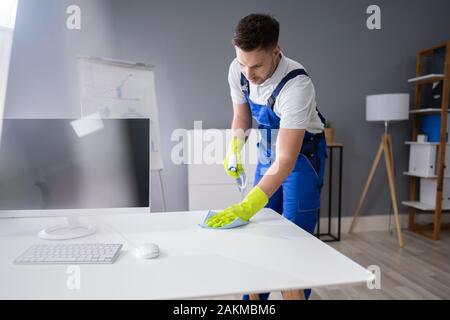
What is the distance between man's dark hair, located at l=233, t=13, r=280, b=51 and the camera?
4.51 ft

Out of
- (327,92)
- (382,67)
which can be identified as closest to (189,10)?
(327,92)

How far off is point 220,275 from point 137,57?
104 inches

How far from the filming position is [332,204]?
142 inches

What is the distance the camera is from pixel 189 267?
995 mm

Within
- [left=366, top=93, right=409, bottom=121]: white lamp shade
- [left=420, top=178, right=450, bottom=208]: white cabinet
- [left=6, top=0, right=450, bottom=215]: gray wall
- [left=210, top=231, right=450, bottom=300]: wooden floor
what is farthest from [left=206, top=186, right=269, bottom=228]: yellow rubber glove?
[left=420, top=178, right=450, bottom=208]: white cabinet

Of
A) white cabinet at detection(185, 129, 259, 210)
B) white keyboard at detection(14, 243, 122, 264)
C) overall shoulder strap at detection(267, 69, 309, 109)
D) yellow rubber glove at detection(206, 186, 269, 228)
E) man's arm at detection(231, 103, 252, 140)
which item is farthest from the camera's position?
white cabinet at detection(185, 129, 259, 210)

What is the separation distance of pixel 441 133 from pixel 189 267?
311 centimetres

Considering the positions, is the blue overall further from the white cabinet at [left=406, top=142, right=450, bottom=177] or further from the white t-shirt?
the white cabinet at [left=406, top=142, right=450, bottom=177]

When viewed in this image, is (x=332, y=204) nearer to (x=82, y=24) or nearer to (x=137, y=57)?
(x=137, y=57)

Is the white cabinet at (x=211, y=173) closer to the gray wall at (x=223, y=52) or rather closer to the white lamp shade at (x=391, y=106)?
the gray wall at (x=223, y=52)

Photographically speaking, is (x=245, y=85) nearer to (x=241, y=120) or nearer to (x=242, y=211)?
(x=241, y=120)

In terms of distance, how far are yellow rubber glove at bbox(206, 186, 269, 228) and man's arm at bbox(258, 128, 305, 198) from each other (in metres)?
0.07

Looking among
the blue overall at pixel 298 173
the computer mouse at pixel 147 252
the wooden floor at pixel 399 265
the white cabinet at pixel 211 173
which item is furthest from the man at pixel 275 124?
the white cabinet at pixel 211 173

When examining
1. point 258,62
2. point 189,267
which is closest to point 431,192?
point 258,62
